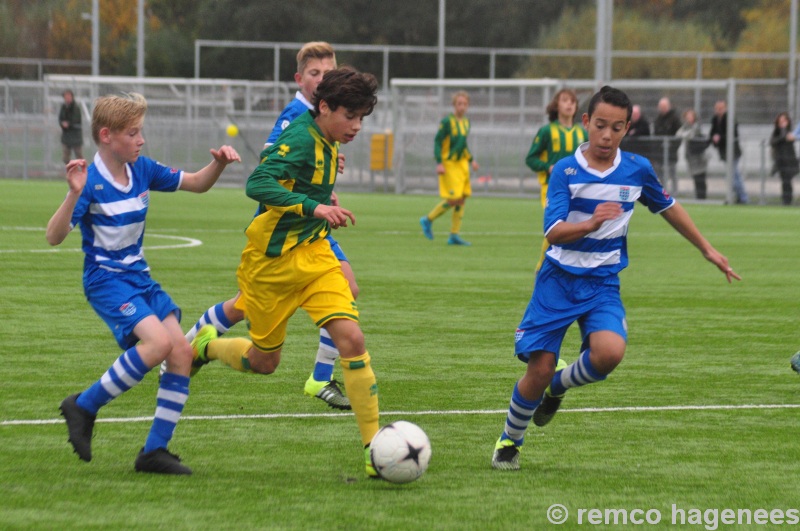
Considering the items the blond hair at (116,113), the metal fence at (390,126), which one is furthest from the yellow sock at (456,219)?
the blond hair at (116,113)

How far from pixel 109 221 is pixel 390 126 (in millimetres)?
27984

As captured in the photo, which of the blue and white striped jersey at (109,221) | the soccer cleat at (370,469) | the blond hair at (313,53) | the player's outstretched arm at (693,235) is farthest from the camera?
the blond hair at (313,53)

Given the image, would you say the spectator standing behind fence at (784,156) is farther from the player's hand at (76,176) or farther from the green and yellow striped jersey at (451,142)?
the player's hand at (76,176)

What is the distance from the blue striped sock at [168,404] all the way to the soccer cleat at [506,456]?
4.19ft

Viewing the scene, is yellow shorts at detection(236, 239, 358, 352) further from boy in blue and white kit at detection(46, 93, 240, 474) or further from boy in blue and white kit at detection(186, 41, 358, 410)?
boy in blue and white kit at detection(186, 41, 358, 410)

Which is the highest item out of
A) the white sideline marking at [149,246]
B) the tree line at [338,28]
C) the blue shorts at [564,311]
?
the tree line at [338,28]

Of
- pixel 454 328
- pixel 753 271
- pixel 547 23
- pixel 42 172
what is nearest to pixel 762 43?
pixel 547 23

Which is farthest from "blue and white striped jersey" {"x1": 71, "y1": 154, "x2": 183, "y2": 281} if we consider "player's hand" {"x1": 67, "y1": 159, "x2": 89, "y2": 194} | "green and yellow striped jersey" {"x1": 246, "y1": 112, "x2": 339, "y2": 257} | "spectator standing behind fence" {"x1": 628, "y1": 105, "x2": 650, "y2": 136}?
"spectator standing behind fence" {"x1": 628, "y1": 105, "x2": 650, "y2": 136}

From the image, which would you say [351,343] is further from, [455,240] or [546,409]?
[455,240]

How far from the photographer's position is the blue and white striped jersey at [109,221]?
18.5 ft

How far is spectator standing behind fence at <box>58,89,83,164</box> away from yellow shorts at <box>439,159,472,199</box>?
14.5 meters

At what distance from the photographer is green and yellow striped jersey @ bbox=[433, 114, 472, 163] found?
61.5 feet

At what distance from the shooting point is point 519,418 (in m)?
5.72

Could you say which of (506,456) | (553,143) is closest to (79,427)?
(506,456)
